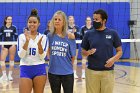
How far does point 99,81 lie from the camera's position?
14.9ft

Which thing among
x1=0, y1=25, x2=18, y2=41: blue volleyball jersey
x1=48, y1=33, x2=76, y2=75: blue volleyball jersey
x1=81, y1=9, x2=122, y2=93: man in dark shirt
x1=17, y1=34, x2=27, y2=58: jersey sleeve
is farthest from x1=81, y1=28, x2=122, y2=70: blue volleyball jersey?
x1=0, y1=25, x2=18, y2=41: blue volleyball jersey

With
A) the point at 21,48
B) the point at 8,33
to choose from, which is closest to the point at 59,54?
the point at 21,48

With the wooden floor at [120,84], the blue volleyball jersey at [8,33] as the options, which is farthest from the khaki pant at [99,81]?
the blue volleyball jersey at [8,33]

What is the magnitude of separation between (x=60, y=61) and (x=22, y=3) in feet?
33.0

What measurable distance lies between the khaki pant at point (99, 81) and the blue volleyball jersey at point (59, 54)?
330mm

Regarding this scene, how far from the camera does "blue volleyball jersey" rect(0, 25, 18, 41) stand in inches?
377

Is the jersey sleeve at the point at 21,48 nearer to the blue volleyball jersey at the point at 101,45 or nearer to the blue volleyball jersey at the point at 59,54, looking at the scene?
the blue volleyball jersey at the point at 59,54

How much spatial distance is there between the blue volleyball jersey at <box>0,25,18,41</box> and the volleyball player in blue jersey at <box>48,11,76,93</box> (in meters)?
5.15

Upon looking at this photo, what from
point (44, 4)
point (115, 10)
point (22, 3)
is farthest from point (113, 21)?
point (22, 3)

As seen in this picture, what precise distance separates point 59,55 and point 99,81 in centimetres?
68

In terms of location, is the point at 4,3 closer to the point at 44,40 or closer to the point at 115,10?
the point at 115,10

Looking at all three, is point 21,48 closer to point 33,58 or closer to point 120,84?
point 33,58

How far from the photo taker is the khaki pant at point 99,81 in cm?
448

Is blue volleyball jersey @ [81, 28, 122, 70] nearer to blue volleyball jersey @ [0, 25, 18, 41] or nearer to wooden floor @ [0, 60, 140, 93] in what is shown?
wooden floor @ [0, 60, 140, 93]
